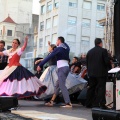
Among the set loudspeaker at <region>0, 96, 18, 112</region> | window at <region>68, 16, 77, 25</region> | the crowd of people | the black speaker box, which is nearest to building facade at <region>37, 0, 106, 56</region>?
window at <region>68, 16, 77, 25</region>

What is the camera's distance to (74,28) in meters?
56.4

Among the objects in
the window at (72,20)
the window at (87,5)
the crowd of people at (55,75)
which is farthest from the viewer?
the window at (87,5)

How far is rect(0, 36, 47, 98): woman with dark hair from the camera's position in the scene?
8523 millimetres

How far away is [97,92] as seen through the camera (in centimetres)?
800

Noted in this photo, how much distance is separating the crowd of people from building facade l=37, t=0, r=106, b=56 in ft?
142

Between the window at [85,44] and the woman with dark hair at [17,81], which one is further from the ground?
the window at [85,44]

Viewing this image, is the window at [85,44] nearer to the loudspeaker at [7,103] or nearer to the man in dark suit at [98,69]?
the man in dark suit at [98,69]

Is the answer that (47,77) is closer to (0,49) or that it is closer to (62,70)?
(62,70)

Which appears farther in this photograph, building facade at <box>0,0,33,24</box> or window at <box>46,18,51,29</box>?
building facade at <box>0,0,33,24</box>

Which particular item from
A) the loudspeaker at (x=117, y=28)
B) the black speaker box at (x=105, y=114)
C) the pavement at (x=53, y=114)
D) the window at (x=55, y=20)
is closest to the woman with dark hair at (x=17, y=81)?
the pavement at (x=53, y=114)

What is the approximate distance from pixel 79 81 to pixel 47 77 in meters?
0.95

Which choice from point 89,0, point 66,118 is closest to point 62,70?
point 66,118

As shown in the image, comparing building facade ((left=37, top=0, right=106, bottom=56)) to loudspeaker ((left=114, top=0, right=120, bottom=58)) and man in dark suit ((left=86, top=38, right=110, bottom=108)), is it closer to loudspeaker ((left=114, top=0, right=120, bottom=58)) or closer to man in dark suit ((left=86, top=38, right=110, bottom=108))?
man in dark suit ((left=86, top=38, right=110, bottom=108))

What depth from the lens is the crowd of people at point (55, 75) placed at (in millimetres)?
7922
